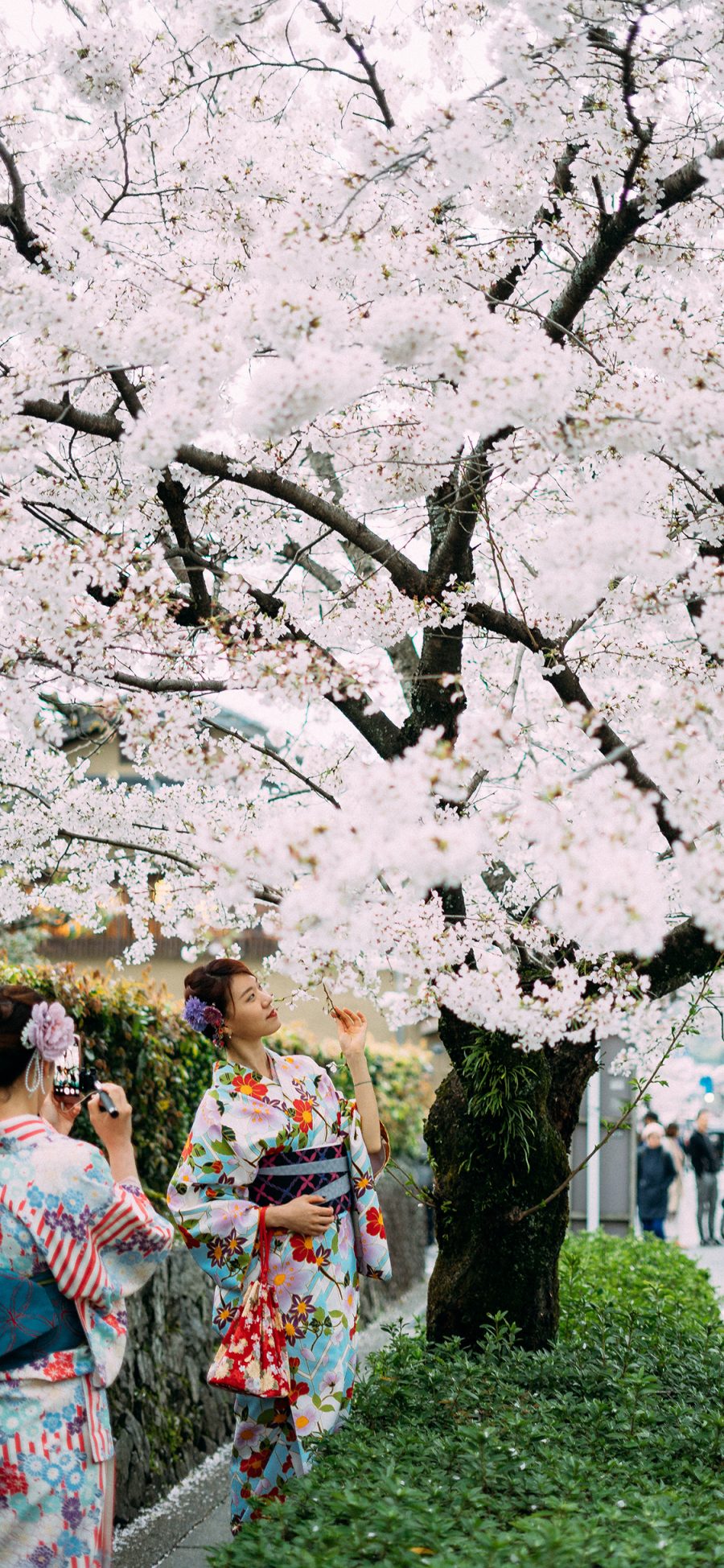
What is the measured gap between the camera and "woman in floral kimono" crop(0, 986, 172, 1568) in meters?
2.71

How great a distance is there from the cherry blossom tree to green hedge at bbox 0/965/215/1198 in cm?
55

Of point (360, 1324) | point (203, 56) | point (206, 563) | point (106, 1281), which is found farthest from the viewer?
point (360, 1324)

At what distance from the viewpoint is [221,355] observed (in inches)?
103

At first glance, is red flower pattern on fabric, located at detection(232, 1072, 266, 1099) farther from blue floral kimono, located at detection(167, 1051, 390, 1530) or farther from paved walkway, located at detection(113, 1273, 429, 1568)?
paved walkway, located at detection(113, 1273, 429, 1568)

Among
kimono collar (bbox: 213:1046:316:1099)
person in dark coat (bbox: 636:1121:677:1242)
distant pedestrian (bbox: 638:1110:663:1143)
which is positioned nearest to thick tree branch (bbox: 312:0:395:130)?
kimono collar (bbox: 213:1046:316:1099)

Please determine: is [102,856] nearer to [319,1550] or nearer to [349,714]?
[349,714]

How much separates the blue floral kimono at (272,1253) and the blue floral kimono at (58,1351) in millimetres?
753

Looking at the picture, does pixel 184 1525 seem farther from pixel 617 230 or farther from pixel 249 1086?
pixel 617 230

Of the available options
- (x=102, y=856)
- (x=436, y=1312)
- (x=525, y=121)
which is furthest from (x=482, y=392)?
(x=102, y=856)

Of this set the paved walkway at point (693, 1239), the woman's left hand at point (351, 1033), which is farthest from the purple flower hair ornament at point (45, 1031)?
the paved walkway at point (693, 1239)

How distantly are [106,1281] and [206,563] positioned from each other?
2143mm

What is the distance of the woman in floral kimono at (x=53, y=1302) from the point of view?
2.71 m

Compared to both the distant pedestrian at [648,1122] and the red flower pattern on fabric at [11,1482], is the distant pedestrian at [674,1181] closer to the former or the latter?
the distant pedestrian at [648,1122]

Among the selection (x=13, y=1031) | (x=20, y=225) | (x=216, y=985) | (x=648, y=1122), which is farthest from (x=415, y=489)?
(x=648, y=1122)
